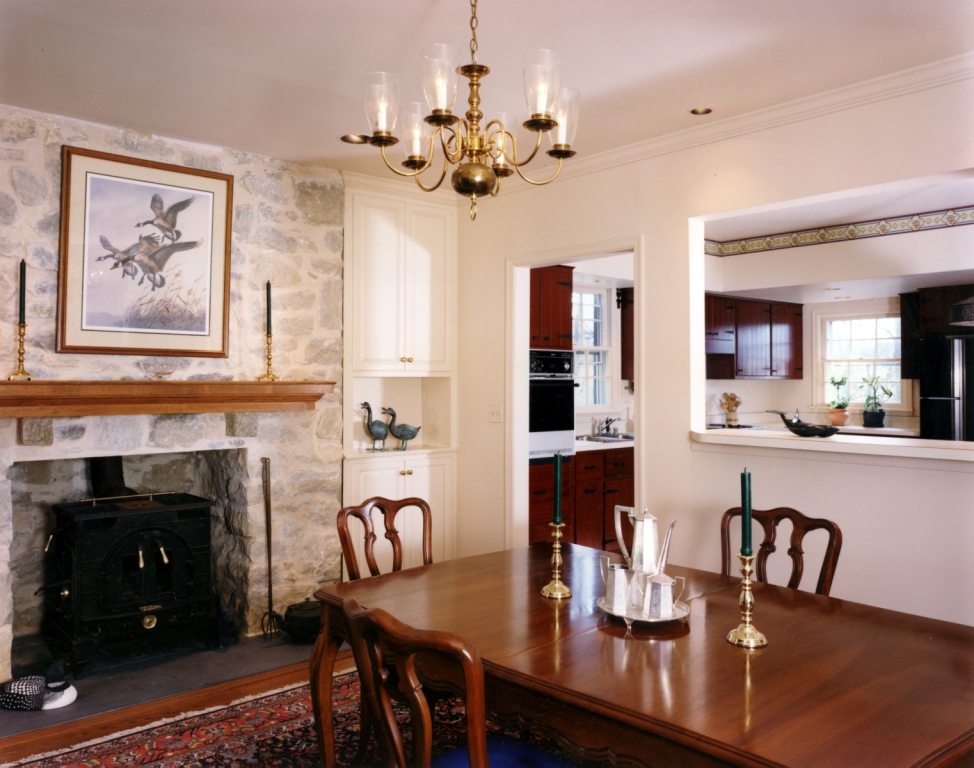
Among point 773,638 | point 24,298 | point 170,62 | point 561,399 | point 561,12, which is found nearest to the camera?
point 773,638

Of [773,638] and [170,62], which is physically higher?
[170,62]

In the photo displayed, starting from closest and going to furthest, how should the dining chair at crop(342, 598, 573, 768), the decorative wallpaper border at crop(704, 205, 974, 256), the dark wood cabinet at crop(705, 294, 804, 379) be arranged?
the dining chair at crop(342, 598, 573, 768) → the decorative wallpaper border at crop(704, 205, 974, 256) → the dark wood cabinet at crop(705, 294, 804, 379)

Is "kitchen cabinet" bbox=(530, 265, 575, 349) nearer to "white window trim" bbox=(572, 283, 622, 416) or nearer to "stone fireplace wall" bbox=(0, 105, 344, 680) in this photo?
"white window trim" bbox=(572, 283, 622, 416)

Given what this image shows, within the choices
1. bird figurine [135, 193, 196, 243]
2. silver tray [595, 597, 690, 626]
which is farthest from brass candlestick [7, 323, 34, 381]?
silver tray [595, 597, 690, 626]

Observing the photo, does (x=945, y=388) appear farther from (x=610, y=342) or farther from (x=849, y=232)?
(x=610, y=342)

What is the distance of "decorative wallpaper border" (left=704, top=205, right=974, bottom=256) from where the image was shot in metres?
5.61

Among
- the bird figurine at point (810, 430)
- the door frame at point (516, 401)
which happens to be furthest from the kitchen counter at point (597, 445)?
the bird figurine at point (810, 430)

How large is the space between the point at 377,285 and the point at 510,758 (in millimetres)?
3257

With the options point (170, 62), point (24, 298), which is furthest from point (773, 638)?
point (24, 298)

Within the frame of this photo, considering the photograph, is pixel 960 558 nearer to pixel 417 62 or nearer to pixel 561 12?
pixel 561 12

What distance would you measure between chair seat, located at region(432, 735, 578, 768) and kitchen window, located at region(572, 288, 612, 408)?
4681mm

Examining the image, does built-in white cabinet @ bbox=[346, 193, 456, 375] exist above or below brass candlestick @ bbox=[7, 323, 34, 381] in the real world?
above

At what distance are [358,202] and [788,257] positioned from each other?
153 inches

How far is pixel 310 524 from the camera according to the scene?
4.26 meters
